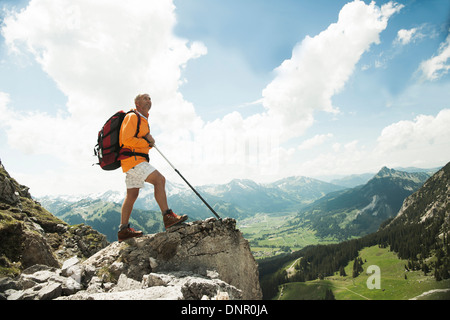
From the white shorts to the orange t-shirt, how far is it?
157 mm

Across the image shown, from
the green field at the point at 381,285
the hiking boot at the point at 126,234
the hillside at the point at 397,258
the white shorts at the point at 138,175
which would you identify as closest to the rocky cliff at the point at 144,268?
the hiking boot at the point at 126,234

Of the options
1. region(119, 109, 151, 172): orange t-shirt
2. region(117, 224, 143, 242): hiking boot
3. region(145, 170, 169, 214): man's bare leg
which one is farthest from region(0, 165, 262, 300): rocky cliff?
region(119, 109, 151, 172): orange t-shirt

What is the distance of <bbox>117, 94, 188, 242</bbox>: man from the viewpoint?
7.21 metres

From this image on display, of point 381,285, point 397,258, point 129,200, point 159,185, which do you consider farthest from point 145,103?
point 397,258

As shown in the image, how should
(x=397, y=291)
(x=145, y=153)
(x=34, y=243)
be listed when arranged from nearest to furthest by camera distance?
(x=145, y=153), (x=34, y=243), (x=397, y=291)

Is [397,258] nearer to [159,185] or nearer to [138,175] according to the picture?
[159,185]

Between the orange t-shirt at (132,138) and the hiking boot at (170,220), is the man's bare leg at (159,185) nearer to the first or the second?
the hiking boot at (170,220)

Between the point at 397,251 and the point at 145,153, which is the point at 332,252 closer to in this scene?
the point at 397,251

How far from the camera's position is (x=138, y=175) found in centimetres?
751

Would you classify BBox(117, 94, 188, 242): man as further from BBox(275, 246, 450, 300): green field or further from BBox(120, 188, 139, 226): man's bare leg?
BBox(275, 246, 450, 300): green field

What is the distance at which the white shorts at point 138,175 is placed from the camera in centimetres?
750

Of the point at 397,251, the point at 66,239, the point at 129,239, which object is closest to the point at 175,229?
the point at 129,239
